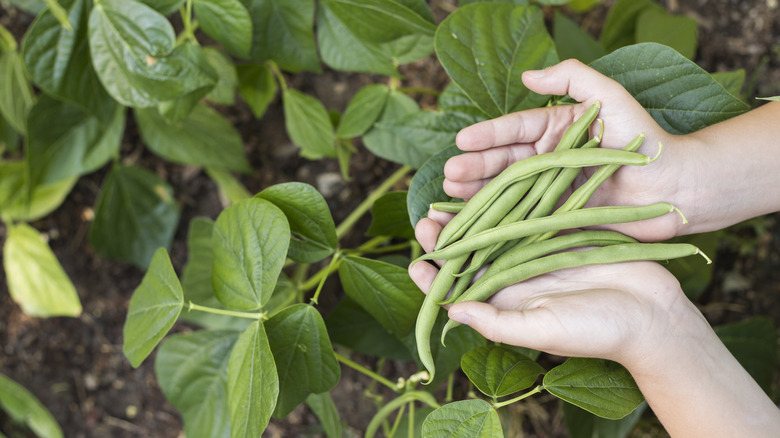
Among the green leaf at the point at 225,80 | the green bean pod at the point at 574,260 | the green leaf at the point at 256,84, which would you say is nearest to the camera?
the green bean pod at the point at 574,260

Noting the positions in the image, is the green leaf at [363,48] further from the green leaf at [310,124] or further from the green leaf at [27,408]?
the green leaf at [27,408]

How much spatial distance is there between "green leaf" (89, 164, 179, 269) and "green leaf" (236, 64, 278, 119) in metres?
0.58

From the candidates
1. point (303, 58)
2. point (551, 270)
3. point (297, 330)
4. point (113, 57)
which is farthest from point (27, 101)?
point (551, 270)

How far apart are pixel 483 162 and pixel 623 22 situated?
3.81 ft

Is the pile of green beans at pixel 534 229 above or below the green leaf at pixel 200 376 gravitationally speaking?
above

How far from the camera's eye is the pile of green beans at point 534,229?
1382 mm

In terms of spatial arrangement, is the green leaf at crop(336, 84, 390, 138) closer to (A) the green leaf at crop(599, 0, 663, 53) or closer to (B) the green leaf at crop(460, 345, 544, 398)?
(B) the green leaf at crop(460, 345, 544, 398)

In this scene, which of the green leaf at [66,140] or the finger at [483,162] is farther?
the green leaf at [66,140]

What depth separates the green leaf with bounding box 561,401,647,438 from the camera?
5.74 feet

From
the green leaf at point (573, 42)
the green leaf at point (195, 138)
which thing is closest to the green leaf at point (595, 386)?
the green leaf at point (573, 42)

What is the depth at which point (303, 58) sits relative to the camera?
1.88 m

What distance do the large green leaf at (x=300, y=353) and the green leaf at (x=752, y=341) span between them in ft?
4.51

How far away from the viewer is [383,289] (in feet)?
5.06

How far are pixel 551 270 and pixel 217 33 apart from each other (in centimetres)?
118
